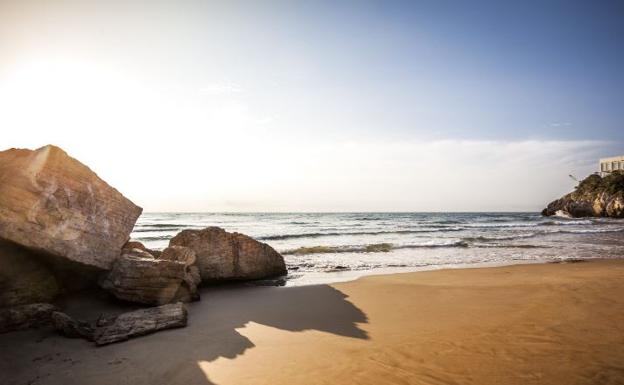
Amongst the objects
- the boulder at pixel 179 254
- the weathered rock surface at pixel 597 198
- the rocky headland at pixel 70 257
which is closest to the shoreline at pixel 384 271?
the boulder at pixel 179 254

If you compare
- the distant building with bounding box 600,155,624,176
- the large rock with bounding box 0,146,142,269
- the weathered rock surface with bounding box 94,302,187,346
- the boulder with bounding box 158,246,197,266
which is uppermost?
the distant building with bounding box 600,155,624,176

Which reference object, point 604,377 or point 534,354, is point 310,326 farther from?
point 604,377

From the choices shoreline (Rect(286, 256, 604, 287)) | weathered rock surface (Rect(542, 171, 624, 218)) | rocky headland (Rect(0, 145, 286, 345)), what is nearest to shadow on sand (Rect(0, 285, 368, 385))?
rocky headland (Rect(0, 145, 286, 345))

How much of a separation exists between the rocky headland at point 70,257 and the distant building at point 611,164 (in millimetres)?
96043

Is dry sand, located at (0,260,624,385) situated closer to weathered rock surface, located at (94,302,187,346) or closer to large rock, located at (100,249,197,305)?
weathered rock surface, located at (94,302,187,346)

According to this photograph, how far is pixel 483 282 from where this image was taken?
9281 millimetres

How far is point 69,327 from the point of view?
5.15 metres

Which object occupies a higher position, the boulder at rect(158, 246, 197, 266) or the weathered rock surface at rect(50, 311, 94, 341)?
the boulder at rect(158, 246, 197, 266)

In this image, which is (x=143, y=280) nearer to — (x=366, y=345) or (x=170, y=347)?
(x=170, y=347)

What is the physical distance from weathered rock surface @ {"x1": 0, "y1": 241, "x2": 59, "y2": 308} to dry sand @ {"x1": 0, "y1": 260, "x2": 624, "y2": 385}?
2.86 feet

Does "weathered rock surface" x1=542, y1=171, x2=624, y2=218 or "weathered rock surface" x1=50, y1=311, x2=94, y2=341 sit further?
"weathered rock surface" x1=542, y1=171, x2=624, y2=218

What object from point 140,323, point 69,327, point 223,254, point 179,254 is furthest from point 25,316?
point 223,254

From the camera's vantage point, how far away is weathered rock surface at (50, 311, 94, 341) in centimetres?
512

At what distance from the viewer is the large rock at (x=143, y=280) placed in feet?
21.1
